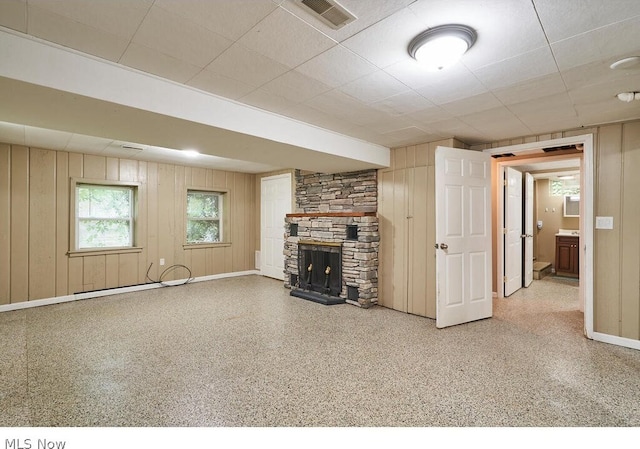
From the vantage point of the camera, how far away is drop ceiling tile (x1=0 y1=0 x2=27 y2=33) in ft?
4.87

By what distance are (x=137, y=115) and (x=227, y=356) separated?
84.3 inches

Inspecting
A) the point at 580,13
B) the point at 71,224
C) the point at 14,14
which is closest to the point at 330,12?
the point at 580,13

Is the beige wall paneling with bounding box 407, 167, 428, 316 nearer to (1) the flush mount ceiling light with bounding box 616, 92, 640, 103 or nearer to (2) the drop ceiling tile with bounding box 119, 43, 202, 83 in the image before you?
(1) the flush mount ceiling light with bounding box 616, 92, 640, 103

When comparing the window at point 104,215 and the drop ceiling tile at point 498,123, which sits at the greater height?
the drop ceiling tile at point 498,123

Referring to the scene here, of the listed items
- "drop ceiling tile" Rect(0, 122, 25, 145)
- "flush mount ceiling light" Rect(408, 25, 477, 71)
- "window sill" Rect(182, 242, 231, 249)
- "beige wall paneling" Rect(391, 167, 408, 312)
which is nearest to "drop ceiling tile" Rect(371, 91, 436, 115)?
"flush mount ceiling light" Rect(408, 25, 477, 71)

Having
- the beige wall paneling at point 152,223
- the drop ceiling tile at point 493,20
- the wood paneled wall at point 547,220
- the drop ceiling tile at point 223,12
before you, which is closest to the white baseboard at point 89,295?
the beige wall paneling at point 152,223

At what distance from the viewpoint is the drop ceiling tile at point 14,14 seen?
1483mm

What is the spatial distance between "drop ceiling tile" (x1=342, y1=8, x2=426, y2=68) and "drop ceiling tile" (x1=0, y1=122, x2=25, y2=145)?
3895 mm

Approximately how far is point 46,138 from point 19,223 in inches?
53.4

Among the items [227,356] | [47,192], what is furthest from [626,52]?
[47,192]

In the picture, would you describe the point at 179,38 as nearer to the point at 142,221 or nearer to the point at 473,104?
the point at 473,104

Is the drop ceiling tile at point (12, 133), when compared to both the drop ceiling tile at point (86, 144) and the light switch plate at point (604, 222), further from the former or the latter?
the light switch plate at point (604, 222)

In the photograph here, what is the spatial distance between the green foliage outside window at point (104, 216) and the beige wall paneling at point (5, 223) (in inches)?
31.6
